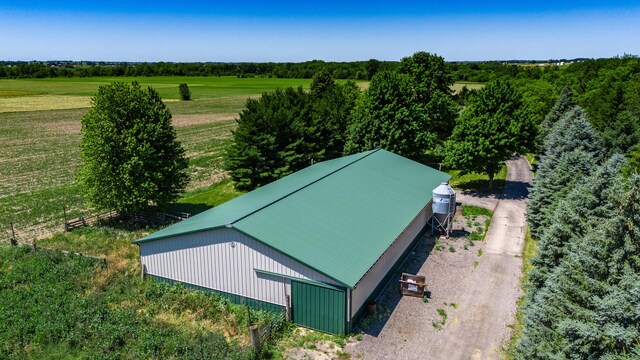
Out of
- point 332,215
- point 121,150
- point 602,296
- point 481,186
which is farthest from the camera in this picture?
point 481,186

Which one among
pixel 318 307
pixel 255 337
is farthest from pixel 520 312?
pixel 255 337

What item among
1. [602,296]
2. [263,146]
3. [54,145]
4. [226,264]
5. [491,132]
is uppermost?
[491,132]

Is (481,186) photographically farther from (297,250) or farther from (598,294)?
(598,294)

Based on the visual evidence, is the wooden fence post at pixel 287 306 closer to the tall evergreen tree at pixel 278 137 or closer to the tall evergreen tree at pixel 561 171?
the tall evergreen tree at pixel 561 171

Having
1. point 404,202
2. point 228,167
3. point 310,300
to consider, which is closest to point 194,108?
point 228,167

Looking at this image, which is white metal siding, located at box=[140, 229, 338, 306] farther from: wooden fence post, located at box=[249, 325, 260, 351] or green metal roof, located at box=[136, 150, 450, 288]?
wooden fence post, located at box=[249, 325, 260, 351]

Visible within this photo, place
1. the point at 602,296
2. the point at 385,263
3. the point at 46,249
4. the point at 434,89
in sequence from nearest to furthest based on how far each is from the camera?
the point at 602,296 → the point at 385,263 → the point at 46,249 → the point at 434,89

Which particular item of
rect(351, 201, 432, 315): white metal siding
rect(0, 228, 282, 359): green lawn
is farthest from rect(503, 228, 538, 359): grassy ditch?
rect(0, 228, 282, 359): green lawn
